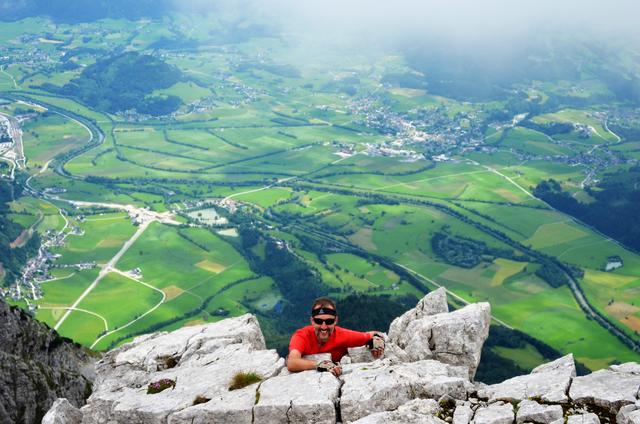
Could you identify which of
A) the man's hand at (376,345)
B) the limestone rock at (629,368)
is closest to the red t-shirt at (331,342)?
the man's hand at (376,345)

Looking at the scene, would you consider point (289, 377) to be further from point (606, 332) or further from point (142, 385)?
point (606, 332)

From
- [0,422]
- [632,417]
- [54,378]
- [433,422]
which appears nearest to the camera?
[632,417]

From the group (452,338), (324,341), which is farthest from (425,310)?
(324,341)

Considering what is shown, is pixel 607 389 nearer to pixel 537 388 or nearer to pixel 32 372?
pixel 537 388

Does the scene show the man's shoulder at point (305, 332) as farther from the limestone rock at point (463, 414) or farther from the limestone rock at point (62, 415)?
the limestone rock at point (62, 415)

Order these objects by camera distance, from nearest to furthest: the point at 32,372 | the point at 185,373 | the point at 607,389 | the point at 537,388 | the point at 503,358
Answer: the point at 607,389 → the point at 537,388 → the point at 185,373 → the point at 32,372 → the point at 503,358

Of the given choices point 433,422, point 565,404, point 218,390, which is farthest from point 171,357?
point 565,404
